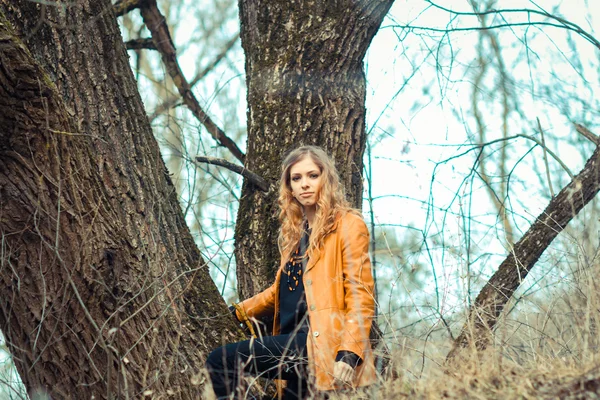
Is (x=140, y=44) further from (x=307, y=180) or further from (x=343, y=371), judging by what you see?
(x=343, y=371)

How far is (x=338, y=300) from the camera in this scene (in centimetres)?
341

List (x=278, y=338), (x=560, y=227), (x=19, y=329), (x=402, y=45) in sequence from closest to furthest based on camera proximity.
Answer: (x=19, y=329) < (x=278, y=338) < (x=560, y=227) < (x=402, y=45)

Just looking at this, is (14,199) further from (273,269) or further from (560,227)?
(560,227)

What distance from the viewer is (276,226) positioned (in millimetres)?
3943

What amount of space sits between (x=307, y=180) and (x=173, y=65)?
10.2 ft

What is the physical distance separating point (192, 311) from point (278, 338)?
1.44 feet

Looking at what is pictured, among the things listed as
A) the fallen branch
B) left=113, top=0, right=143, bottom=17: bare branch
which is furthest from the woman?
left=113, top=0, right=143, bottom=17: bare branch

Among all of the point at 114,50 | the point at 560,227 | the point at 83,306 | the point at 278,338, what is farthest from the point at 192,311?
the point at 560,227

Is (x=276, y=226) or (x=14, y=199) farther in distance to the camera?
(x=276, y=226)

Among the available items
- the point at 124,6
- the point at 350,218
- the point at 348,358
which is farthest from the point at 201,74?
the point at 348,358

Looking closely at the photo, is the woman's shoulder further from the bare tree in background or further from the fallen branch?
the fallen branch

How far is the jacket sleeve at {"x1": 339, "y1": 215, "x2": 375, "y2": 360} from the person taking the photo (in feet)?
10.6

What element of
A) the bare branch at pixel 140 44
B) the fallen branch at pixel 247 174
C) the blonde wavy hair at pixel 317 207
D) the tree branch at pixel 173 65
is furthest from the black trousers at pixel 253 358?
the bare branch at pixel 140 44

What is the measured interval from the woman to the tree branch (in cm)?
204
